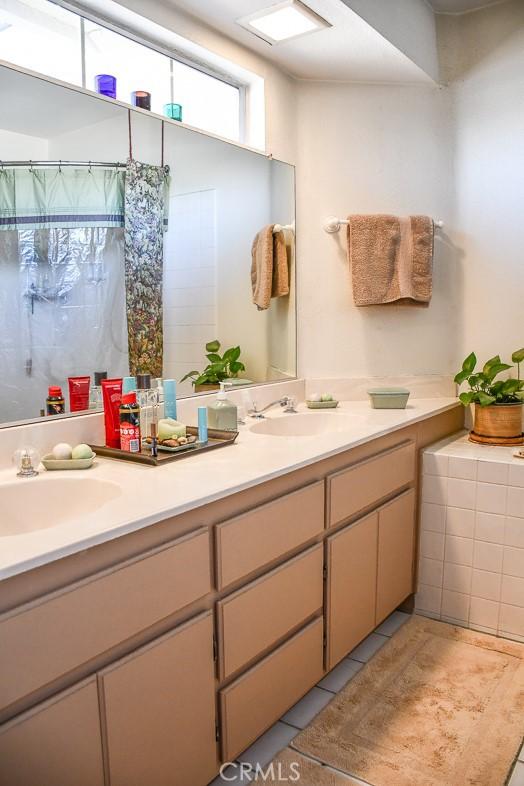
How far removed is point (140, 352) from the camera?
2061 mm

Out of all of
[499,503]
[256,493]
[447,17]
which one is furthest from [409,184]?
[256,493]

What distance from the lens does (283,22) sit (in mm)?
2211

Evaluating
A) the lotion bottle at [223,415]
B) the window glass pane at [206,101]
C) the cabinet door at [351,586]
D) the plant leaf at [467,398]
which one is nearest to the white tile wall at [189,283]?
the lotion bottle at [223,415]

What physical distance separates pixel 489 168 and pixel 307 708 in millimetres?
2296

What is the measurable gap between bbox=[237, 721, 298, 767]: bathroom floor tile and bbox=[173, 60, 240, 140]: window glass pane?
80.6 inches

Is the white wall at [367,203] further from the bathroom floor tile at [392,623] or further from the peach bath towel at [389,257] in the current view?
the bathroom floor tile at [392,623]

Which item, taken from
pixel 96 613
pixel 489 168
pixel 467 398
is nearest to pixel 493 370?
pixel 467 398

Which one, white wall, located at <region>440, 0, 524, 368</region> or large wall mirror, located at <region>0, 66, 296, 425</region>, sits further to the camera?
white wall, located at <region>440, 0, 524, 368</region>

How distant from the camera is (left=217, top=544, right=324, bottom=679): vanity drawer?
150cm

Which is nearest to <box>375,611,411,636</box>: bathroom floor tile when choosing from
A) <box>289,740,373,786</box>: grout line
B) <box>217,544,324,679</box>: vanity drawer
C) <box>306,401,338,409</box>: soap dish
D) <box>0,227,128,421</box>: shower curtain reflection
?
<box>217,544,324,679</box>: vanity drawer

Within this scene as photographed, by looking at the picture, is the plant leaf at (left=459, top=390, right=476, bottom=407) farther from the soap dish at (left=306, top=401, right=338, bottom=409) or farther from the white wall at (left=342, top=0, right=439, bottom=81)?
the white wall at (left=342, top=0, right=439, bottom=81)

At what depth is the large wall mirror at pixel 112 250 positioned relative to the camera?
168 cm

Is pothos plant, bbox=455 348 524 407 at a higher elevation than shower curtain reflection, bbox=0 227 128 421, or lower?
lower

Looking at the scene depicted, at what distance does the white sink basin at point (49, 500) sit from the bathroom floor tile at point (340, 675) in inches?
41.9
